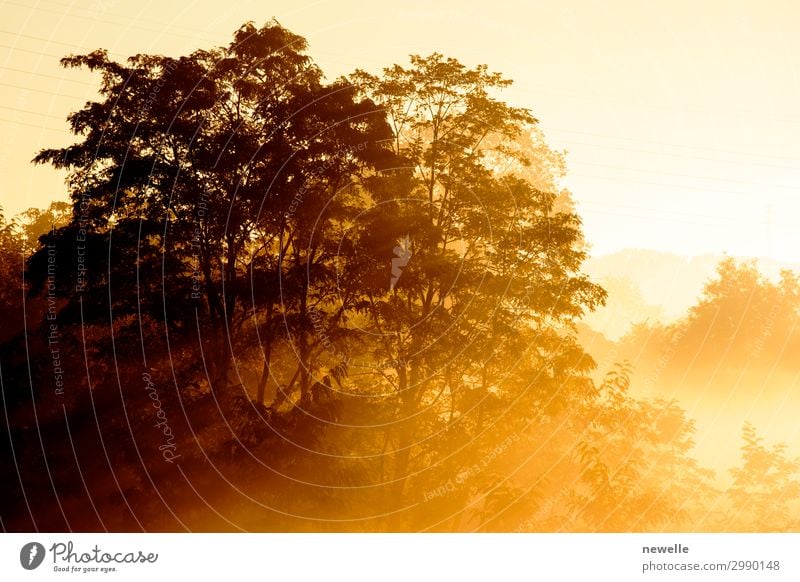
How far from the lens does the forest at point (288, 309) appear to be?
57.3 ft

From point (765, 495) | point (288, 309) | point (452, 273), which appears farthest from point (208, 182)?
point (765, 495)

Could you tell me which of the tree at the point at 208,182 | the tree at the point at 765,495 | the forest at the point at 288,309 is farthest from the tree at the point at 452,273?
the tree at the point at 765,495

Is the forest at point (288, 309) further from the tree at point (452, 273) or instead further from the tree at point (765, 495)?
the tree at point (765, 495)

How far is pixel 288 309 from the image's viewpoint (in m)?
18.7

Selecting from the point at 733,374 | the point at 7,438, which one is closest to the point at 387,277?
the point at 7,438

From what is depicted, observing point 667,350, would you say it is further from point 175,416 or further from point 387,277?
point 175,416

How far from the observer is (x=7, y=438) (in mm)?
19688

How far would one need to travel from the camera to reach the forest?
17469 mm

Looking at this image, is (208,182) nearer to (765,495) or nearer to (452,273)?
(452,273)

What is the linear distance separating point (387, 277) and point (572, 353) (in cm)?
489

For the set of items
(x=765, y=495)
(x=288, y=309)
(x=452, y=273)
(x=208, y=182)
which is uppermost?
(x=208, y=182)

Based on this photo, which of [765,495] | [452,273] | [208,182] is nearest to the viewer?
[208,182]

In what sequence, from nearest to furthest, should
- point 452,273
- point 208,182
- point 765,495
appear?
point 208,182, point 452,273, point 765,495
